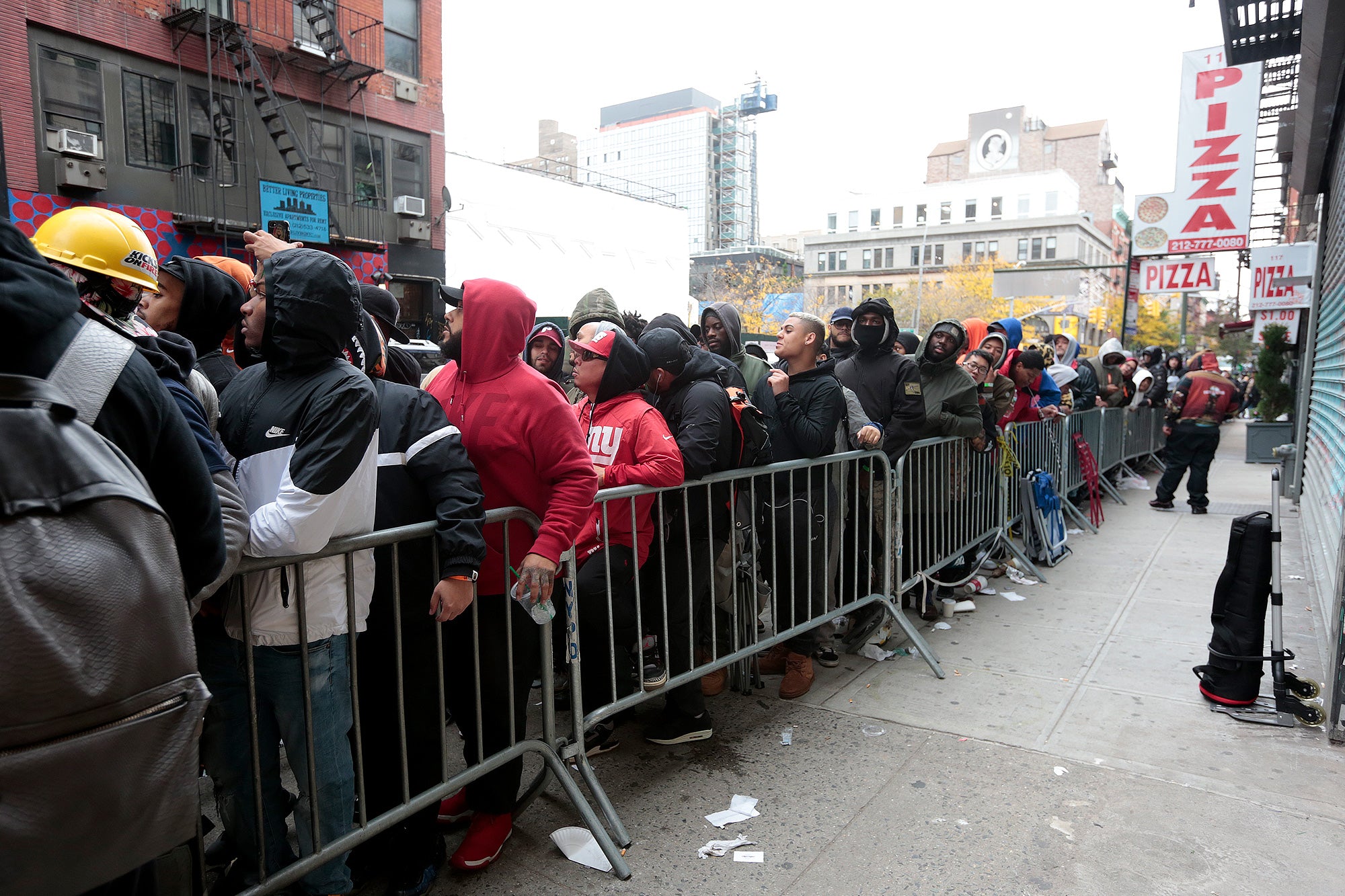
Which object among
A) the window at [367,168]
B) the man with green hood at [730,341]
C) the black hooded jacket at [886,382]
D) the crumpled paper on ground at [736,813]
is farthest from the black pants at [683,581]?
the window at [367,168]

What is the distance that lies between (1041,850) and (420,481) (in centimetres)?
273

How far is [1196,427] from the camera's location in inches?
417

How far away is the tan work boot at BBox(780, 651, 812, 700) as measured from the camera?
4.79 metres

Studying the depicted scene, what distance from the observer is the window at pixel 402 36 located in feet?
72.7

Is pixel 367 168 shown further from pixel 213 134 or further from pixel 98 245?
pixel 98 245

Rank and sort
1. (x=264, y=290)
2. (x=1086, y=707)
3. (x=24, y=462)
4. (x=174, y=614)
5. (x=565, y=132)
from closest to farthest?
1. (x=24, y=462)
2. (x=174, y=614)
3. (x=264, y=290)
4. (x=1086, y=707)
5. (x=565, y=132)

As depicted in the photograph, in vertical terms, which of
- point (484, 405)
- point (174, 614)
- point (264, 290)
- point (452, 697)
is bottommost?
point (452, 697)

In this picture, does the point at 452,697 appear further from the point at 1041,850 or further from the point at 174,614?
the point at 1041,850

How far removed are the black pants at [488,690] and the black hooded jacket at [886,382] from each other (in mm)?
3279

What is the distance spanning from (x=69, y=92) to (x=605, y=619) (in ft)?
60.7

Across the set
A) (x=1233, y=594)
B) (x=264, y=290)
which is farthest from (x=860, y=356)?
(x=264, y=290)

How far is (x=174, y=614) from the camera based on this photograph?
1.52m

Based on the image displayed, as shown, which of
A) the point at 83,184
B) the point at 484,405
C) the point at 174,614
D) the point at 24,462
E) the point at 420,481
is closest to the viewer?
the point at 24,462

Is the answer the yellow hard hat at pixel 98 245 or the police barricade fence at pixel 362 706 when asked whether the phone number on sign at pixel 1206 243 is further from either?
the yellow hard hat at pixel 98 245
